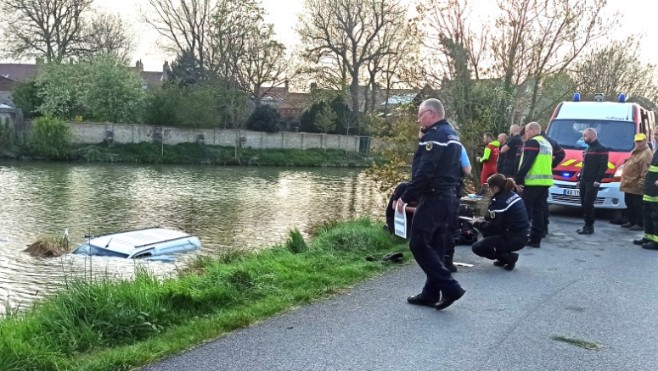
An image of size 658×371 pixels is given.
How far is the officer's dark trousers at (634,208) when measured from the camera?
11859 millimetres

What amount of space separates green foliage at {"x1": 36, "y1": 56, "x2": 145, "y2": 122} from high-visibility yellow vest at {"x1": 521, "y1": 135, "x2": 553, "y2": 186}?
40.9 meters

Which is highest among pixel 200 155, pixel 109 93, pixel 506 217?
pixel 109 93

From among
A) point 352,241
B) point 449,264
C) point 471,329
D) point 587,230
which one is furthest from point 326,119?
point 471,329

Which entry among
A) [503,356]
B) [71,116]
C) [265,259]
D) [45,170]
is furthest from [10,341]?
[71,116]

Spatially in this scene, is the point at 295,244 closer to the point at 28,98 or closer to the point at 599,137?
the point at 599,137

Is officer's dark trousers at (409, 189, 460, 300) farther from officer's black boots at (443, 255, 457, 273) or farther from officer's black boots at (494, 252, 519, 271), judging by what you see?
officer's black boots at (494, 252, 519, 271)

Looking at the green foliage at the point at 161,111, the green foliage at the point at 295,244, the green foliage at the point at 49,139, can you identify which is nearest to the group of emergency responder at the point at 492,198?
the green foliage at the point at 295,244

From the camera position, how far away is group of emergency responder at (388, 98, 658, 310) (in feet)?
18.4

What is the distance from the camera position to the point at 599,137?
13570 mm

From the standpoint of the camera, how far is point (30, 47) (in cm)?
4944

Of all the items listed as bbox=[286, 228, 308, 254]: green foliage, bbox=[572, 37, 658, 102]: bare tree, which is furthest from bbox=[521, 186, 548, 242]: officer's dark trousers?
bbox=[572, 37, 658, 102]: bare tree

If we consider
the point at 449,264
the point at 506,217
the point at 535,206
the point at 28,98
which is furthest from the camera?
the point at 28,98

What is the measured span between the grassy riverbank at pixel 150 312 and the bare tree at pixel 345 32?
44014mm

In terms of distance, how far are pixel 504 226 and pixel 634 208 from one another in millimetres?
5741
